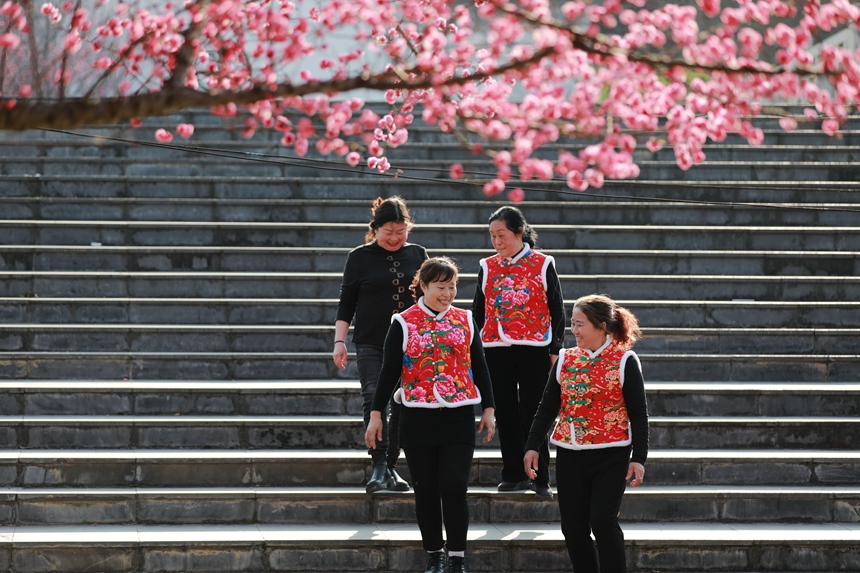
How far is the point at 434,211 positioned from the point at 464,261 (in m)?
1.10

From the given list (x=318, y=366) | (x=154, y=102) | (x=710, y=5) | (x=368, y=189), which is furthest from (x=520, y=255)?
(x=368, y=189)

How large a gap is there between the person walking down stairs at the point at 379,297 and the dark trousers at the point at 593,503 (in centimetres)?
146

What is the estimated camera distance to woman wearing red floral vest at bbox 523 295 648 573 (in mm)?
5184

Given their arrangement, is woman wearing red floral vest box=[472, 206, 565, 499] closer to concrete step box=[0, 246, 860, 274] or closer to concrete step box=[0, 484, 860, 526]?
concrete step box=[0, 484, 860, 526]

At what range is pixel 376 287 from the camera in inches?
258

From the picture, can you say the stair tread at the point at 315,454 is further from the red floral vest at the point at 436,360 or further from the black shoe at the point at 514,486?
the red floral vest at the point at 436,360

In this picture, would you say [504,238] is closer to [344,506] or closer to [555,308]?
[555,308]

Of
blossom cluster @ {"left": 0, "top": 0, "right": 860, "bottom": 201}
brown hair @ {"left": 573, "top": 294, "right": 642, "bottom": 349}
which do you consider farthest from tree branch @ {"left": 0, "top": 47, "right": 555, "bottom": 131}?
brown hair @ {"left": 573, "top": 294, "right": 642, "bottom": 349}

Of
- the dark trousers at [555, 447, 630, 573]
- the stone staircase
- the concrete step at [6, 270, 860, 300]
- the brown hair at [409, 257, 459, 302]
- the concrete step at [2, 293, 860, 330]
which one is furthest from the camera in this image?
the concrete step at [6, 270, 860, 300]

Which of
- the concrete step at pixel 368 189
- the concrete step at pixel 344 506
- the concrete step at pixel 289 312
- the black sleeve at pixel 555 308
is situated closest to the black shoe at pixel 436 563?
the concrete step at pixel 344 506

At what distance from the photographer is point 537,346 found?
21.3 feet

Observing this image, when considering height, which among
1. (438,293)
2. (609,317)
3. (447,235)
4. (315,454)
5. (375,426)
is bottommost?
(315,454)

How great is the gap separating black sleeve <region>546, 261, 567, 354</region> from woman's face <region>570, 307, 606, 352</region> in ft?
4.04

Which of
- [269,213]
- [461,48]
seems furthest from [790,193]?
[461,48]
